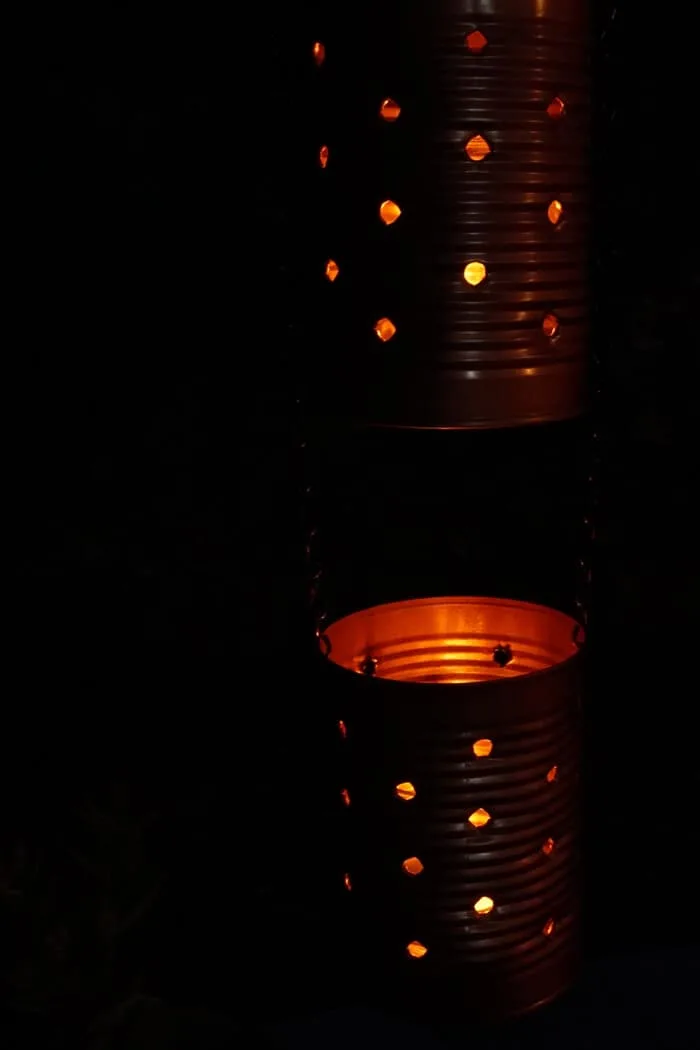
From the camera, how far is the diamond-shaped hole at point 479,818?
1.22 m

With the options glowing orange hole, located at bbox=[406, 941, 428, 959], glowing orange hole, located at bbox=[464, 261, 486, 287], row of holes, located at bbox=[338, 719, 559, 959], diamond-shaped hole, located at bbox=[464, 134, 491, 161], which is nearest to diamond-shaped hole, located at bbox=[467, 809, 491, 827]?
row of holes, located at bbox=[338, 719, 559, 959]

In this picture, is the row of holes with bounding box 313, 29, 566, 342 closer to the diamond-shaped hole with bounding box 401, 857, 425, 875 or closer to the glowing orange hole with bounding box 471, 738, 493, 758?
the glowing orange hole with bounding box 471, 738, 493, 758

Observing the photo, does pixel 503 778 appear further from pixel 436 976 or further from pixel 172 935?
pixel 172 935

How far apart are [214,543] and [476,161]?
600 mm

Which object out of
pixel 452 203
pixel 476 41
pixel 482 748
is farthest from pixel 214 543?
pixel 476 41

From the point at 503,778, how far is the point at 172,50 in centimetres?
87

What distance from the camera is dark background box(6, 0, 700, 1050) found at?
1.35 meters

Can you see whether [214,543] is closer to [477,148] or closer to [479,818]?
[479,818]

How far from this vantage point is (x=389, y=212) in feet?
3.74

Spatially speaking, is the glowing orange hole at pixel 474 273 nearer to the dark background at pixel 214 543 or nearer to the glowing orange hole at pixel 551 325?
the glowing orange hole at pixel 551 325

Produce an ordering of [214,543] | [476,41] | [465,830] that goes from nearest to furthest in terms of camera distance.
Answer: [476,41]
[465,830]
[214,543]

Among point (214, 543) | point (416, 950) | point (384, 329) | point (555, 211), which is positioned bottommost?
point (416, 950)

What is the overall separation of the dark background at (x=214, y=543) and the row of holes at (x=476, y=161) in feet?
0.56

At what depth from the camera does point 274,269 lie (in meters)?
1.44
